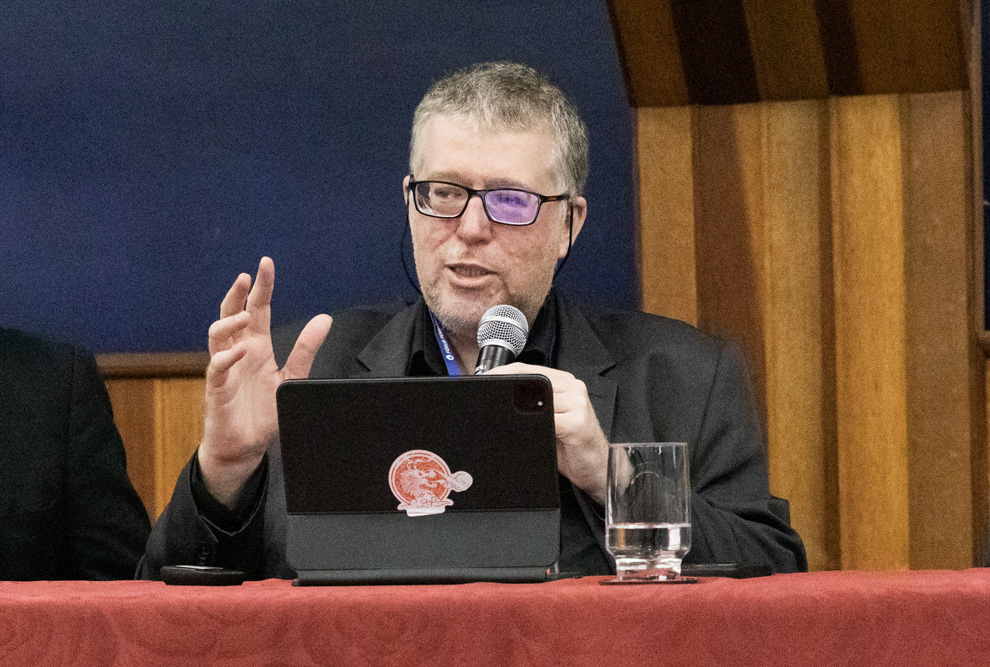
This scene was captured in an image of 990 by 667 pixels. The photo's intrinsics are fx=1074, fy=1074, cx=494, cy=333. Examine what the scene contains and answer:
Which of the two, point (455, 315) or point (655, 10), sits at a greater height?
point (655, 10)

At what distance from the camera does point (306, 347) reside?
1.36 meters

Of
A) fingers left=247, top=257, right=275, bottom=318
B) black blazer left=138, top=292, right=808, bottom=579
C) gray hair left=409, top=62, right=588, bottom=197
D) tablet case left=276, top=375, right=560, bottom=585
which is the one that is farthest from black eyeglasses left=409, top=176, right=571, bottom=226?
tablet case left=276, top=375, right=560, bottom=585

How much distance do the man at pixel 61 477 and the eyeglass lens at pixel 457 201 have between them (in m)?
0.69

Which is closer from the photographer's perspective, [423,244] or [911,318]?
[423,244]

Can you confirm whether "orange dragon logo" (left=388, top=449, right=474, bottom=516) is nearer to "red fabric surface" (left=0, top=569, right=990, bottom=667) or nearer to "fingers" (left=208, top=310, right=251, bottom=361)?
"red fabric surface" (left=0, top=569, right=990, bottom=667)

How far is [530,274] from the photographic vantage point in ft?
5.78

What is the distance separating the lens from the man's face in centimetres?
170

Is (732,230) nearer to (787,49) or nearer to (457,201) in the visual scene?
(787,49)

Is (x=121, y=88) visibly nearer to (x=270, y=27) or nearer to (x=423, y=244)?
(x=270, y=27)

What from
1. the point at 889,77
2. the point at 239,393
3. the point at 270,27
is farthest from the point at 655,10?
the point at 239,393

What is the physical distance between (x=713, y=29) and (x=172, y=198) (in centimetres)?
123

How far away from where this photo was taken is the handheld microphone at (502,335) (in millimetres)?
1319

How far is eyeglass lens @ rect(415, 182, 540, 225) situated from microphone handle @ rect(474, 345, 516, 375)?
42 centimetres

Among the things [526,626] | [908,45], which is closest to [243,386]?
[526,626]
